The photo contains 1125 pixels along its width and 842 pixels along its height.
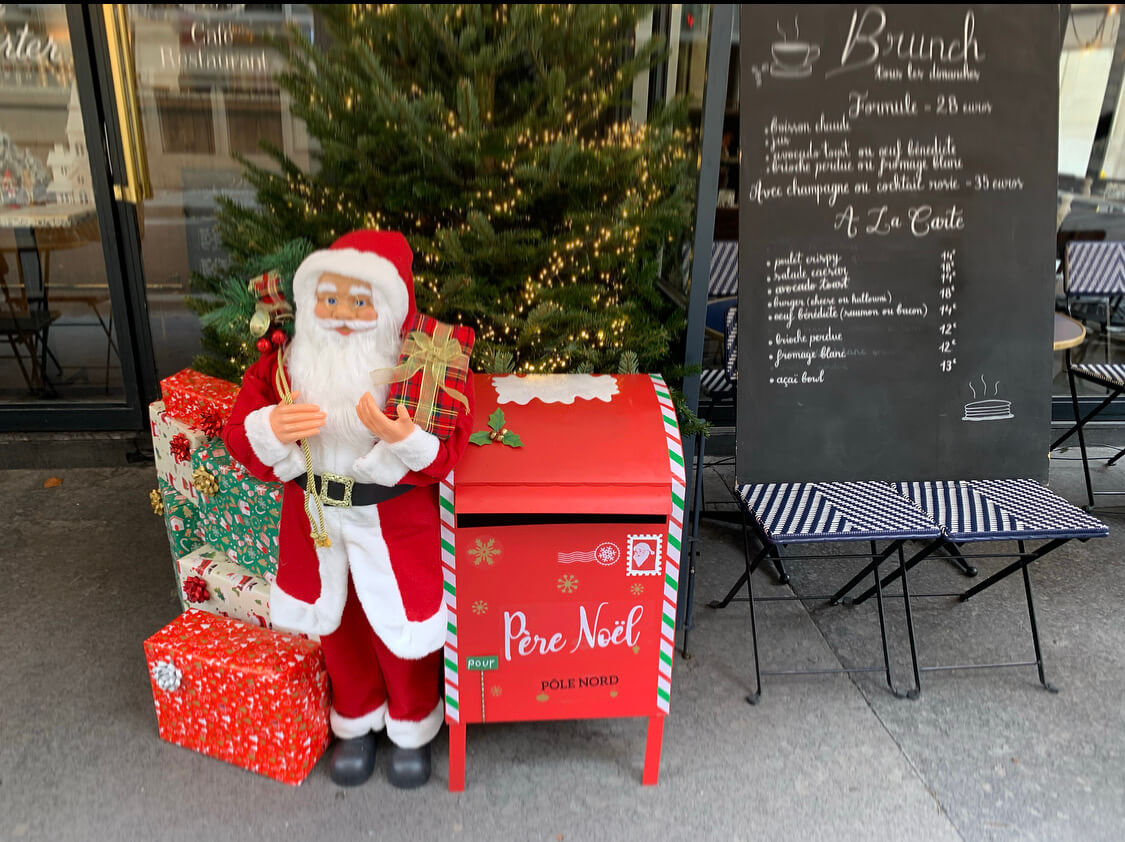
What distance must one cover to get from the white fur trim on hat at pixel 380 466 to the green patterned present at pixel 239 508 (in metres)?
0.59

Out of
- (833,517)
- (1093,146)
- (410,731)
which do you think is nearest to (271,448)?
(410,731)

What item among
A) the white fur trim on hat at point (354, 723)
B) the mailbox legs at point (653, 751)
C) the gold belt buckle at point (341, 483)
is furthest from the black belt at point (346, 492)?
the mailbox legs at point (653, 751)

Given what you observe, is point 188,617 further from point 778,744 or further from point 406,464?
point 778,744

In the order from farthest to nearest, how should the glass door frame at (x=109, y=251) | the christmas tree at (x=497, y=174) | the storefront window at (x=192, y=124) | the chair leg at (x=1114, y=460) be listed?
1. the chair leg at (x=1114, y=460)
2. the storefront window at (x=192, y=124)
3. the glass door frame at (x=109, y=251)
4. the christmas tree at (x=497, y=174)

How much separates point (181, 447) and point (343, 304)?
43.6 inches

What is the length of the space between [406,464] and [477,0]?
1290mm

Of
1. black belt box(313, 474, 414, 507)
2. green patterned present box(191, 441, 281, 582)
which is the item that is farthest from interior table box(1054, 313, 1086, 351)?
green patterned present box(191, 441, 281, 582)

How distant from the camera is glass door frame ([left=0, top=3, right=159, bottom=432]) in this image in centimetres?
387

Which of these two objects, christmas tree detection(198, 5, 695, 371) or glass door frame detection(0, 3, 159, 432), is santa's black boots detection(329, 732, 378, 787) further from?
glass door frame detection(0, 3, 159, 432)

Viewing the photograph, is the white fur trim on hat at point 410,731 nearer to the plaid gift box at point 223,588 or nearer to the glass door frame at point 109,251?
the plaid gift box at point 223,588

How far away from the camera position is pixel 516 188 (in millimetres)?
2301

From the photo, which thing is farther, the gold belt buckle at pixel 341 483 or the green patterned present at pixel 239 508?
the green patterned present at pixel 239 508

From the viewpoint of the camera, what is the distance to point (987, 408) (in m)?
2.58

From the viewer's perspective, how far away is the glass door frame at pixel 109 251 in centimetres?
387
